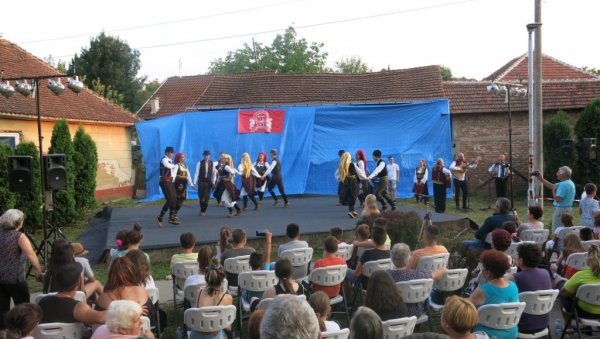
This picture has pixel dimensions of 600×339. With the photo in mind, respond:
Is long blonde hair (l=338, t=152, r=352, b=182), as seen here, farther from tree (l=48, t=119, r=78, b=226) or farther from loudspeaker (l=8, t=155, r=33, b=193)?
loudspeaker (l=8, t=155, r=33, b=193)

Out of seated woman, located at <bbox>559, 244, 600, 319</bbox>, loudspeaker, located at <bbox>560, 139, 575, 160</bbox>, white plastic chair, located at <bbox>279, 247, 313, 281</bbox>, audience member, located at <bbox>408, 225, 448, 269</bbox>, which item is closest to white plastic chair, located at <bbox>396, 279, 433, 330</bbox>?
audience member, located at <bbox>408, 225, 448, 269</bbox>

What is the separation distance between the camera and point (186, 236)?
6449 mm

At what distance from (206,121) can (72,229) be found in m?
6.42

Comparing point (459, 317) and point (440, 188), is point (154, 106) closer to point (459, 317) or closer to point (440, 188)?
point (440, 188)

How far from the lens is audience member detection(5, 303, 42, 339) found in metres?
3.58

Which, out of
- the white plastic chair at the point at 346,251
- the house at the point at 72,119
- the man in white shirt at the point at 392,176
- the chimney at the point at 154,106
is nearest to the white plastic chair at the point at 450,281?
the white plastic chair at the point at 346,251

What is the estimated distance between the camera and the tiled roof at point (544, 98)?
65.2 ft

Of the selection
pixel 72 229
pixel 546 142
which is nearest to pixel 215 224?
pixel 72 229

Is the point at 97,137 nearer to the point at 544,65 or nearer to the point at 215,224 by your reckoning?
the point at 215,224

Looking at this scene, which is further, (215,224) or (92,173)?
(92,173)

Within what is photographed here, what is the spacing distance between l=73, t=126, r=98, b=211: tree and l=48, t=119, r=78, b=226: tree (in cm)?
46

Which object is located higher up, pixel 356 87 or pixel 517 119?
pixel 356 87

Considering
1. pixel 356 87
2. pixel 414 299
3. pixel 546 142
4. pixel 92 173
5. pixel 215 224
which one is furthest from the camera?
pixel 356 87

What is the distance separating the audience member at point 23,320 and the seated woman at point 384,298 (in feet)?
7.46
